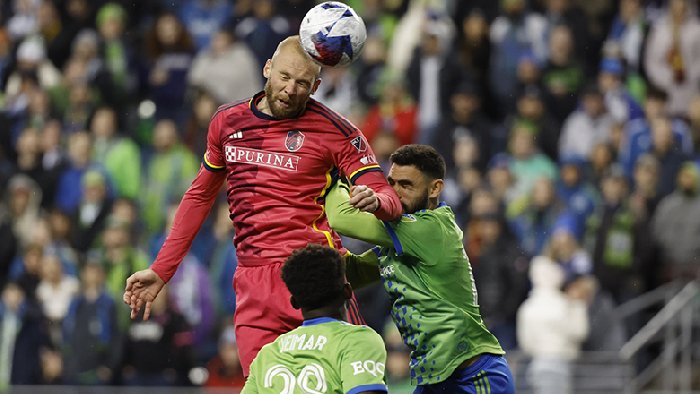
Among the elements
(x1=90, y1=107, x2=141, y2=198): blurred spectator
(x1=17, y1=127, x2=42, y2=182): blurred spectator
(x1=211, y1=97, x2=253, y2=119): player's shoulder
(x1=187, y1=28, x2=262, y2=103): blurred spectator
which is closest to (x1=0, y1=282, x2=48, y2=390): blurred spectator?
(x1=90, y1=107, x2=141, y2=198): blurred spectator

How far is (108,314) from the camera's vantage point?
1428cm

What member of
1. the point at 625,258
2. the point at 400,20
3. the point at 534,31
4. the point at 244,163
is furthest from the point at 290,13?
the point at 244,163

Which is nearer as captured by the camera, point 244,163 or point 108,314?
point 244,163

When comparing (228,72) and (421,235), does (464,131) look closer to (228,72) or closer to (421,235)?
(228,72)

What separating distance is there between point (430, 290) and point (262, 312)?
2.60ft

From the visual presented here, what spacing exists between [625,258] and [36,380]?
5.79 metres

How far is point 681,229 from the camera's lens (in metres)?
13.2

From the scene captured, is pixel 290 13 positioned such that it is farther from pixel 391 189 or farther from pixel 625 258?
pixel 391 189

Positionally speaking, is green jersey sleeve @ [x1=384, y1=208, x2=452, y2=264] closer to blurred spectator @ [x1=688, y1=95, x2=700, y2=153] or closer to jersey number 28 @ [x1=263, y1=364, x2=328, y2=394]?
jersey number 28 @ [x1=263, y1=364, x2=328, y2=394]

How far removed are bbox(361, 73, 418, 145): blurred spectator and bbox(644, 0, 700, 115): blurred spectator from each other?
2.52 m

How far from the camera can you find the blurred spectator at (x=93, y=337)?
46.6ft

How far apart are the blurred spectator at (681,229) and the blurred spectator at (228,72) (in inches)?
188

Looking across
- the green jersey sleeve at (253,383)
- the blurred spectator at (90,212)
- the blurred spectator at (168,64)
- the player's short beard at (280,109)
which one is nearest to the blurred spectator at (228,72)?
the blurred spectator at (168,64)

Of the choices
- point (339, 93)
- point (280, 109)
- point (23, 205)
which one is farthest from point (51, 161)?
point (280, 109)
